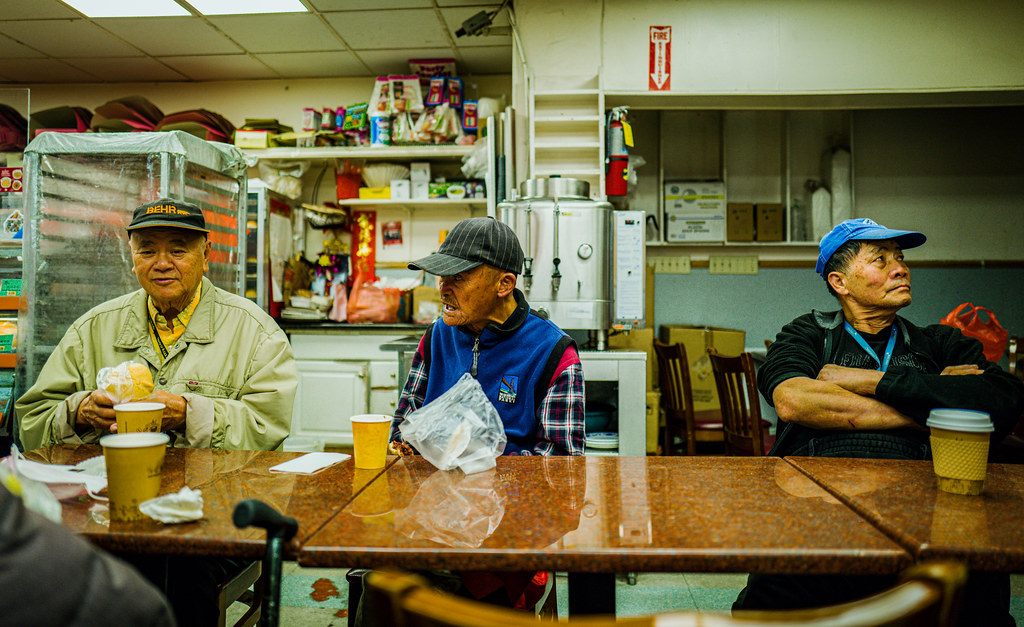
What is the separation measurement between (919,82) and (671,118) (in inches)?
74.5

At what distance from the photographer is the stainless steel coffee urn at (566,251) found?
12.1 ft

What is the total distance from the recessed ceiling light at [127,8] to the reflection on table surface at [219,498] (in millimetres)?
3817

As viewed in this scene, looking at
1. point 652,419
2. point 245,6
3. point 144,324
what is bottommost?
point 652,419

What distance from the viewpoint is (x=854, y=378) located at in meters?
1.74

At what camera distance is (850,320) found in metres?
2.04

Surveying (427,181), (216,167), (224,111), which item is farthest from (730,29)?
(224,111)

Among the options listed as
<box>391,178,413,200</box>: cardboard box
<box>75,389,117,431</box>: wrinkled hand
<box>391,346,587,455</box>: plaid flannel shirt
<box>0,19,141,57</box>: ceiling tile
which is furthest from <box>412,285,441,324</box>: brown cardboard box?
<box>75,389,117,431</box>: wrinkled hand

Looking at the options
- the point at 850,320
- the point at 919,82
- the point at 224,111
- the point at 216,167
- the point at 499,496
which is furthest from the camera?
the point at 224,111

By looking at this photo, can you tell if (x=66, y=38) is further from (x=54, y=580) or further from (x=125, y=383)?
(x=54, y=580)

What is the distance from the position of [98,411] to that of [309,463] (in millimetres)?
606

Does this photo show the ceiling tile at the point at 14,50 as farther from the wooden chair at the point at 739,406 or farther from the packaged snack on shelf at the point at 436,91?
the wooden chair at the point at 739,406

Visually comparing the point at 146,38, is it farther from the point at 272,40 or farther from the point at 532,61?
the point at 532,61

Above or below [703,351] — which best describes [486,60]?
above

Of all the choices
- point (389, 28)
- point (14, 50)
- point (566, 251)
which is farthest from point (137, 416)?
point (14, 50)
